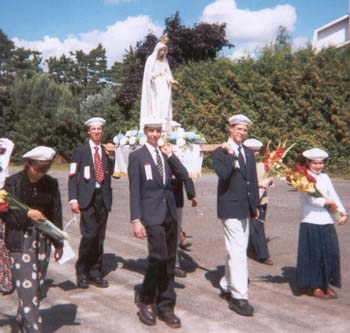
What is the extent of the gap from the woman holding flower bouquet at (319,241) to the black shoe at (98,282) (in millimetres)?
2375

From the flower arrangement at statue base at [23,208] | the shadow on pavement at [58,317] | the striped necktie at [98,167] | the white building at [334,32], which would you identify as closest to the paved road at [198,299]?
the shadow on pavement at [58,317]

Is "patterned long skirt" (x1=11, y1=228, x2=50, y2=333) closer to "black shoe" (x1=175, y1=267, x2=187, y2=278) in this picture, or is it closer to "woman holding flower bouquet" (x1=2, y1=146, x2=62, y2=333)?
"woman holding flower bouquet" (x1=2, y1=146, x2=62, y2=333)

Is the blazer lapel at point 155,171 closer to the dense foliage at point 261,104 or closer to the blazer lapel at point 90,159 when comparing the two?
the blazer lapel at point 90,159

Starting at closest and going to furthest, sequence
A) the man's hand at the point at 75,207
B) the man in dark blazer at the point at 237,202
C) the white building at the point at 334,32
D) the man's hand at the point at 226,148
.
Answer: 1. the man in dark blazer at the point at 237,202
2. the man's hand at the point at 226,148
3. the man's hand at the point at 75,207
4. the white building at the point at 334,32

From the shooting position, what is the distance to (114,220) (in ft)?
39.9

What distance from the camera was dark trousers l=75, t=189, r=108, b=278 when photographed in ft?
22.3

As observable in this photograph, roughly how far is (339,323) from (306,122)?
1838 centimetres

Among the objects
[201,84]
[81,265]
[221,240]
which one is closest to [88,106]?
[201,84]

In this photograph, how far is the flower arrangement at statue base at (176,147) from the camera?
25.8ft

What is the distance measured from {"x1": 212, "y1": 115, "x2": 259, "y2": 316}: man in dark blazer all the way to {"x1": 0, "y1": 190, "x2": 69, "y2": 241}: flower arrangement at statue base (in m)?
1.91

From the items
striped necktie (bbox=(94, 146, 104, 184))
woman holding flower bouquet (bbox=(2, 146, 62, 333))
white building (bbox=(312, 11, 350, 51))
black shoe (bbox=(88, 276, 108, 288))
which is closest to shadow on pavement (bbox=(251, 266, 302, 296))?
black shoe (bbox=(88, 276, 108, 288))

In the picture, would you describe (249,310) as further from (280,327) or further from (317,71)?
(317,71)

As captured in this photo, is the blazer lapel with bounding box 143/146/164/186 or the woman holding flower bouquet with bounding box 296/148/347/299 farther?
the woman holding flower bouquet with bounding box 296/148/347/299

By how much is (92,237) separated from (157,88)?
320 cm
